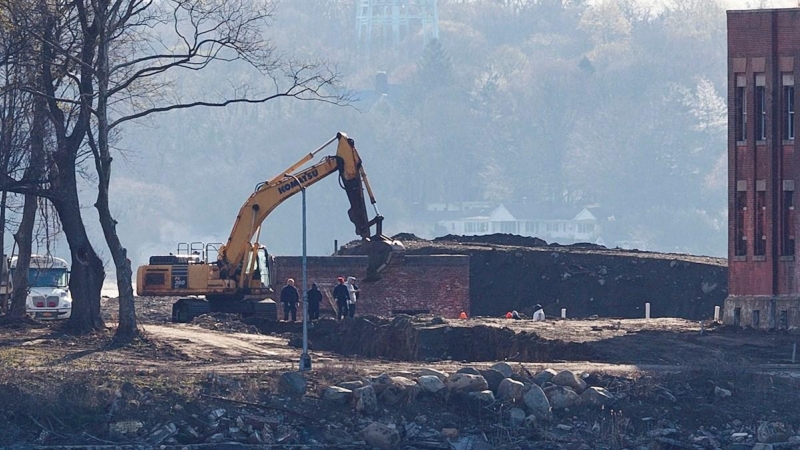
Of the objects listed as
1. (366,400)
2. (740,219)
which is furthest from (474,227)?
(366,400)

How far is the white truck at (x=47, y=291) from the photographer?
50.8 m

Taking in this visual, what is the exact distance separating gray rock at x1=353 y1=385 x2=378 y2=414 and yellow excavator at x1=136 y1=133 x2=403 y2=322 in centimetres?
1317

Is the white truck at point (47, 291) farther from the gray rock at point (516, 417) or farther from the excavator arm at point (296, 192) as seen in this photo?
the gray rock at point (516, 417)

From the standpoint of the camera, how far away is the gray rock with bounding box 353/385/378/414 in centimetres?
2728

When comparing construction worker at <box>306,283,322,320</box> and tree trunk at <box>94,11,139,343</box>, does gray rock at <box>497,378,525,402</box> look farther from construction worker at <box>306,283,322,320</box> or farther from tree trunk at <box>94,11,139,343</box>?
construction worker at <box>306,283,322,320</box>

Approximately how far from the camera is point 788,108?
41.3m

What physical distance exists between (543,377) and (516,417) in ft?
6.17

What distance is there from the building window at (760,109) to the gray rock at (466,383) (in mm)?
16133

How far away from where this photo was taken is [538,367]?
31078 millimetres

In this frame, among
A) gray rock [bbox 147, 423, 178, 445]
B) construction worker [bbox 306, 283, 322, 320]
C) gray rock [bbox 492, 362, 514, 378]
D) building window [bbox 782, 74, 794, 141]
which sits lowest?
gray rock [bbox 147, 423, 178, 445]

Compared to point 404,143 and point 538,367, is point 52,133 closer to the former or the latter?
point 538,367

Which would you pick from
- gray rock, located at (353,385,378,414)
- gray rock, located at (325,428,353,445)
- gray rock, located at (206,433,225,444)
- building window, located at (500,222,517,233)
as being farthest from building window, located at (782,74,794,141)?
building window, located at (500,222,517,233)

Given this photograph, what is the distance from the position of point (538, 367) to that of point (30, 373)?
9.55m

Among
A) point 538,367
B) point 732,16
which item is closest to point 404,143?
point 732,16
